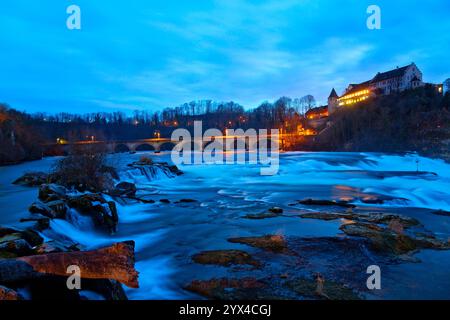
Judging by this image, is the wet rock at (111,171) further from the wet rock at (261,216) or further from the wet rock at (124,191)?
the wet rock at (261,216)

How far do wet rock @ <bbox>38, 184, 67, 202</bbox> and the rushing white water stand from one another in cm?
92

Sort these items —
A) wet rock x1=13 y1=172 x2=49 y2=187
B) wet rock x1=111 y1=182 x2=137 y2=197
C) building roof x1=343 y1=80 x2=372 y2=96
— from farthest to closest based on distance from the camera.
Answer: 1. building roof x1=343 y1=80 x2=372 y2=96
2. wet rock x1=13 y1=172 x2=49 y2=187
3. wet rock x1=111 y1=182 x2=137 y2=197

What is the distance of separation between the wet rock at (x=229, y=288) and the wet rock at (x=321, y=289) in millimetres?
760

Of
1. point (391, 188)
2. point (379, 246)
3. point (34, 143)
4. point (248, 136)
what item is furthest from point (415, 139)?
point (34, 143)

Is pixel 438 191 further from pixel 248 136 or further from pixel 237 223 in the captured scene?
pixel 248 136

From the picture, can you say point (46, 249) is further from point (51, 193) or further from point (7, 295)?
point (51, 193)

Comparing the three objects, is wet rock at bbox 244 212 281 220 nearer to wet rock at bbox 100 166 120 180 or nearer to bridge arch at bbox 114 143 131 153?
wet rock at bbox 100 166 120 180

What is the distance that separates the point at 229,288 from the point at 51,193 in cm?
1119

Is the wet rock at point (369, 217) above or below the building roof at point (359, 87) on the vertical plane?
below

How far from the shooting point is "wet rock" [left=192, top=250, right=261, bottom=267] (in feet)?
28.7

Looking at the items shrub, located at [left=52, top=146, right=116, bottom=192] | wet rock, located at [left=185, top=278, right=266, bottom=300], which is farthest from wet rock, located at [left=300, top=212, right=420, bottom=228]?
shrub, located at [left=52, top=146, right=116, bottom=192]

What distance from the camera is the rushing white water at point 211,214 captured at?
8508 mm

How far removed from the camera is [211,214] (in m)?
15.5

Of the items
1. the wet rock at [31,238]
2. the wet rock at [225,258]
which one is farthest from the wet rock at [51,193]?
the wet rock at [225,258]
